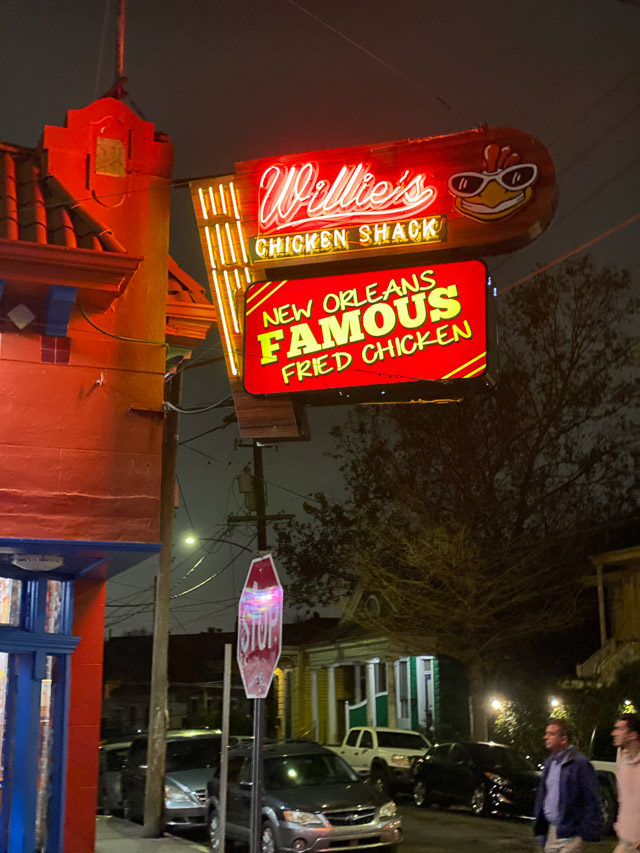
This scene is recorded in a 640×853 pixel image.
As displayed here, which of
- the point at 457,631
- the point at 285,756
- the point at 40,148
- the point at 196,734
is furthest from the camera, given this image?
the point at 457,631

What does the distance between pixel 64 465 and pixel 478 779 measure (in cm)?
1329

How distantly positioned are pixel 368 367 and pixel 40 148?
3.97 metres

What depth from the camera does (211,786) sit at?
16188 millimetres

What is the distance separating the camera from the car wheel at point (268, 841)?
13828 mm

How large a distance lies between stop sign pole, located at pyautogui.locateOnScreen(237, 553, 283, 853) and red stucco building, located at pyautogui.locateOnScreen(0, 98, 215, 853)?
0.94m

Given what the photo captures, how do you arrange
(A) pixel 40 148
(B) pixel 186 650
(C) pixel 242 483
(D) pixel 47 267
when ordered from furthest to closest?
(B) pixel 186 650 < (C) pixel 242 483 < (A) pixel 40 148 < (D) pixel 47 267

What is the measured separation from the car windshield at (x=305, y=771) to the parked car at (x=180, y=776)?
3.08 m

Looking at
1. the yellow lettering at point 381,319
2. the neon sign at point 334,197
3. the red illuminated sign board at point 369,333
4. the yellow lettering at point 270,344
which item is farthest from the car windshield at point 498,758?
the neon sign at point 334,197

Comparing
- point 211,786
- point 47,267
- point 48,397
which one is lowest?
point 211,786

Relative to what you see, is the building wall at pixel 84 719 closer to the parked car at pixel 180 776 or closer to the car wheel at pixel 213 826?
the car wheel at pixel 213 826

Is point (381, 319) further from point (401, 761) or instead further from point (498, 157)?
point (401, 761)

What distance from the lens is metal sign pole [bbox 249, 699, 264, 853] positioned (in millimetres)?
7910

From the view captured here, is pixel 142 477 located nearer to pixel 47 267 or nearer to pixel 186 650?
pixel 47 267

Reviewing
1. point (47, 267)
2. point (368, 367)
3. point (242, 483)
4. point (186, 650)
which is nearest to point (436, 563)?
point (242, 483)
